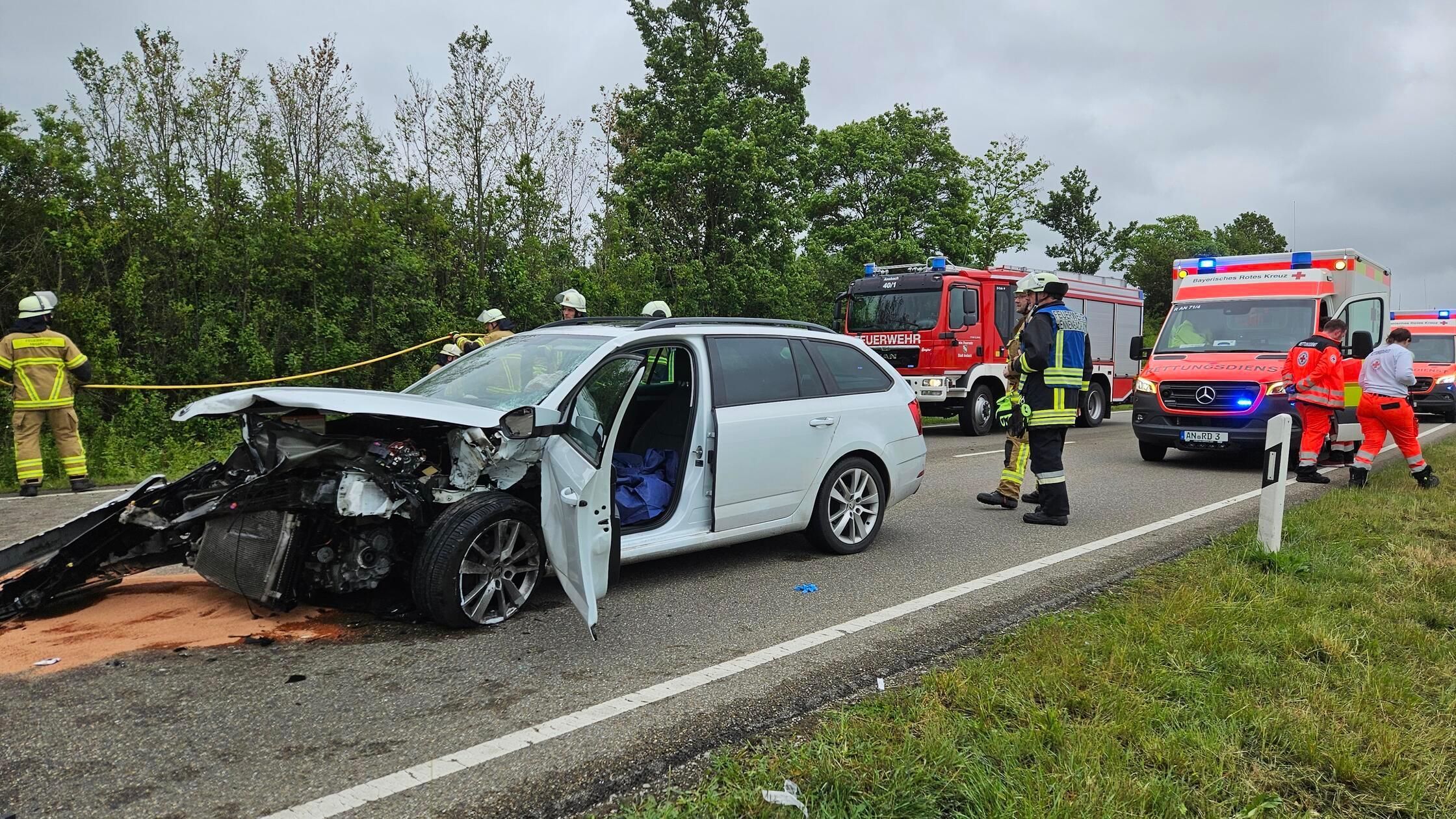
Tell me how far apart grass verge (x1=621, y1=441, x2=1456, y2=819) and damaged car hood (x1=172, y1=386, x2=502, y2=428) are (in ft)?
6.66

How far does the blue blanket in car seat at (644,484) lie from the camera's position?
16.7 feet

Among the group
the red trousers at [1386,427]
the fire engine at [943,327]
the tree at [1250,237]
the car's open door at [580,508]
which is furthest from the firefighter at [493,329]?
the tree at [1250,237]

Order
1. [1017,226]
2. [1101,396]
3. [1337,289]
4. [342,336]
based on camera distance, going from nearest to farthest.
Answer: [1337,289], [342,336], [1101,396], [1017,226]

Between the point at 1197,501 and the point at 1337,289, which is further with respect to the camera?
the point at 1337,289

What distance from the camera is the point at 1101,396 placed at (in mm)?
18250

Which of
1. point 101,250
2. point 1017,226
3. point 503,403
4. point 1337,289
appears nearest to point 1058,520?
point 503,403

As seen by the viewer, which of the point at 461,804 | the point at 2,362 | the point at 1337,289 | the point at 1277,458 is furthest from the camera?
the point at 1337,289

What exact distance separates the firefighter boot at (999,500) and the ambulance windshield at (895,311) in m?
7.26

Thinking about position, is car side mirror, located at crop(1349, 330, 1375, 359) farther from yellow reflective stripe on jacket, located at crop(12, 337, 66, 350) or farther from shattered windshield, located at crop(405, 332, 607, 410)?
yellow reflective stripe on jacket, located at crop(12, 337, 66, 350)

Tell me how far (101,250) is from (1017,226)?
33.2 m

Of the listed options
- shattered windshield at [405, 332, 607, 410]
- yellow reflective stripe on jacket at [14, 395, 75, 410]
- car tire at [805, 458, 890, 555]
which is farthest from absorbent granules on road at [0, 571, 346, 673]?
yellow reflective stripe on jacket at [14, 395, 75, 410]

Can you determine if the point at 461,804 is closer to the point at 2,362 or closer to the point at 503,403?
the point at 503,403

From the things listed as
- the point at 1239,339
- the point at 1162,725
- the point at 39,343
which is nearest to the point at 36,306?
the point at 39,343

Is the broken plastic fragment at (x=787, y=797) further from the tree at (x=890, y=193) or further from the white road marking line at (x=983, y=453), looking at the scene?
the tree at (x=890, y=193)
